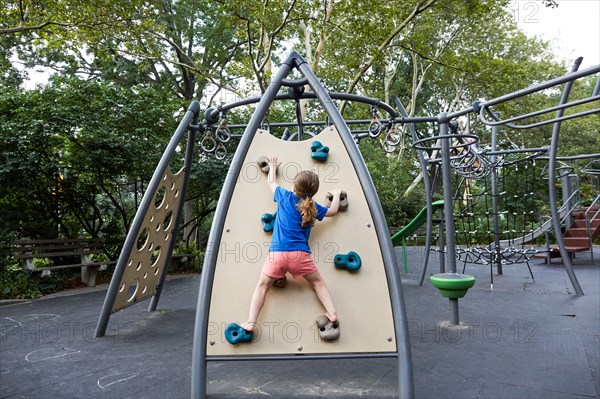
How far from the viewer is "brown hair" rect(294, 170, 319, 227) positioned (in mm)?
2809

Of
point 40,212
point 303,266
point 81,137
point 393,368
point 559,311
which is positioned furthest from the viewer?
point 40,212

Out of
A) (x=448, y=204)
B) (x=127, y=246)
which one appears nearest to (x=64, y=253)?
(x=127, y=246)

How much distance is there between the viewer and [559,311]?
15.6ft

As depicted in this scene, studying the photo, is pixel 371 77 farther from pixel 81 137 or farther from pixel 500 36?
pixel 81 137

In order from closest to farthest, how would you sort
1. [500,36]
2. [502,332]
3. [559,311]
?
1. [502,332]
2. [559,311]
3. [500,36]

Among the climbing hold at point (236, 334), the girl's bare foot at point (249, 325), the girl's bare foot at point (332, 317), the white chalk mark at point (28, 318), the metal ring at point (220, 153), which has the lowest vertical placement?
the white chalk mark at point (28, 318)

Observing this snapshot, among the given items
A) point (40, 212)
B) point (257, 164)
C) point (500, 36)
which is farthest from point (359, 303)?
point (500, 36)

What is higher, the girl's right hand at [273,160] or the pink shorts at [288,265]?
the girl's right hand at [273,160]

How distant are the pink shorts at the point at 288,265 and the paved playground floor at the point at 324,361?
757mm

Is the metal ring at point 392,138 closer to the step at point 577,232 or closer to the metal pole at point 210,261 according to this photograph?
the metal pole at point 210,261

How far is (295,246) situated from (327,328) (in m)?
0.57

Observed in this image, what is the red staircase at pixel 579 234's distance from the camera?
29.7ft

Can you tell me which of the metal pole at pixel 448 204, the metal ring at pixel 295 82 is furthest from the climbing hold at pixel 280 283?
the metal pole at pixel 448 204

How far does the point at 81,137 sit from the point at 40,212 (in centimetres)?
181
